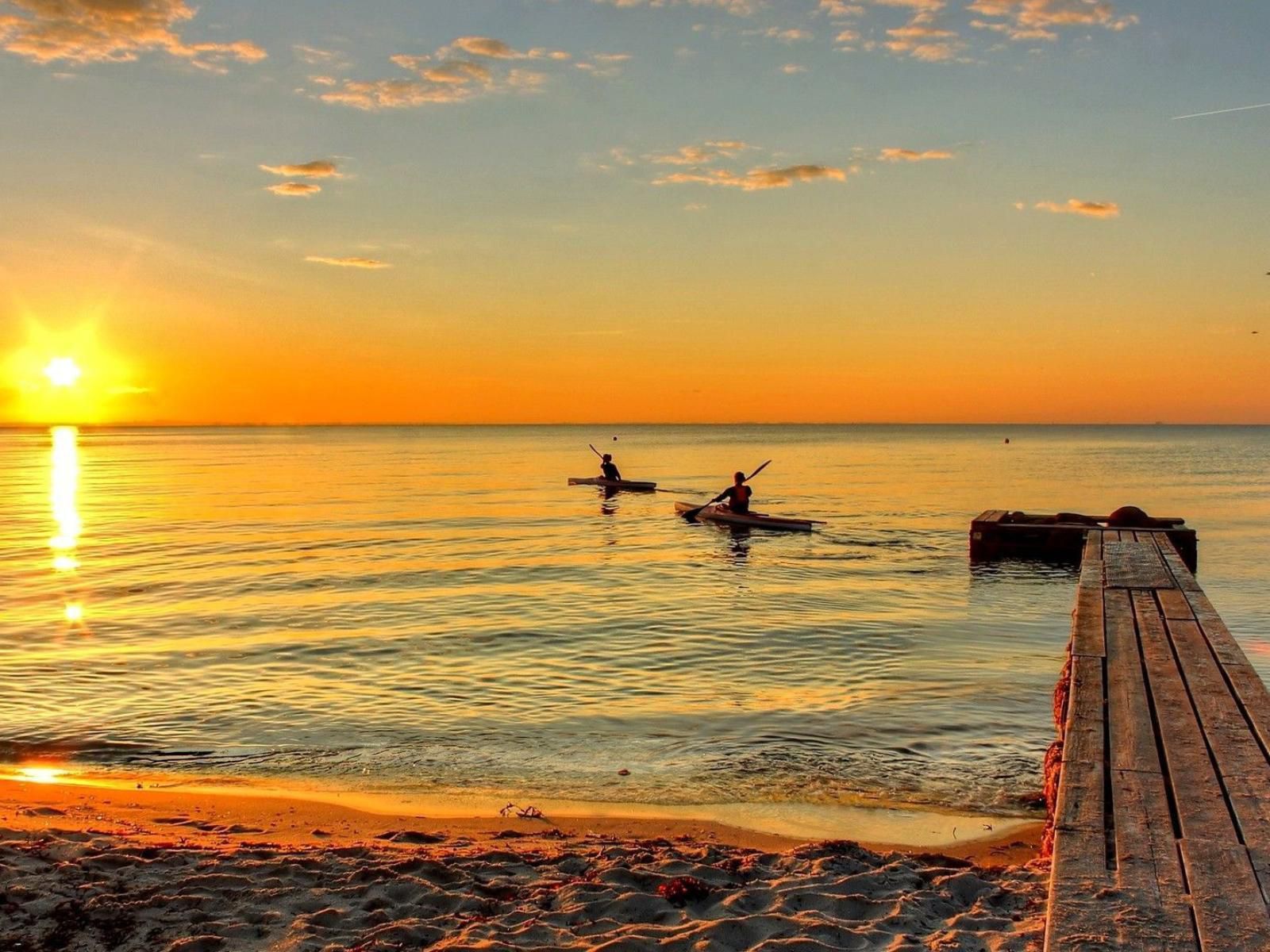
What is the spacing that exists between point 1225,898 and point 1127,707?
3172 millimetres

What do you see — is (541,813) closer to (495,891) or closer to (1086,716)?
(495,891)

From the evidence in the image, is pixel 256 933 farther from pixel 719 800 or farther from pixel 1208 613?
pixel 1208 613

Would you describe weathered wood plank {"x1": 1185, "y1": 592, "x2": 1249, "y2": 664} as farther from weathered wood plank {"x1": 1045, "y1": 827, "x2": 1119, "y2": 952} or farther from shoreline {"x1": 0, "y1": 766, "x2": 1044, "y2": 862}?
weathered wood plank {"x1": 1045, "y1": 827, "x2": 1119, "y2": 952}

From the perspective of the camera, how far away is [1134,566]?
51.8ft

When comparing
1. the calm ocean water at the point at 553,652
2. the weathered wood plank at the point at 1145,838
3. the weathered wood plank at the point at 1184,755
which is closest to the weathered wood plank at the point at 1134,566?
the calm ocean water at the point at 553,652

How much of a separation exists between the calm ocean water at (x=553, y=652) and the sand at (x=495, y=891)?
1.85 metres

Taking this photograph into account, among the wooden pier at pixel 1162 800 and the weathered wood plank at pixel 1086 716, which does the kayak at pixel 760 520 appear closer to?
the wooden pier at pixel 1162 800

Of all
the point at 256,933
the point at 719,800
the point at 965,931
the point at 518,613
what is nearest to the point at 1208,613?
the point at 719,800

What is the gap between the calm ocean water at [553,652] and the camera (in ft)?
33.7

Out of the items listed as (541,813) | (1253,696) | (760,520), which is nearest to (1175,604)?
(1253,696)

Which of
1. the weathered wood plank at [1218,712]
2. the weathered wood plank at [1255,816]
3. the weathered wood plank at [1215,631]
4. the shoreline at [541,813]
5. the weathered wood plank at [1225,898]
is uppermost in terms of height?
the weathered wood plank at [1215,631]

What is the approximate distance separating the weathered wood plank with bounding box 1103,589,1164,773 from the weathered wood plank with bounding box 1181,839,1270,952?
47.1 inches

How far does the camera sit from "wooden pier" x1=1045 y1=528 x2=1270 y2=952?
4336 mm

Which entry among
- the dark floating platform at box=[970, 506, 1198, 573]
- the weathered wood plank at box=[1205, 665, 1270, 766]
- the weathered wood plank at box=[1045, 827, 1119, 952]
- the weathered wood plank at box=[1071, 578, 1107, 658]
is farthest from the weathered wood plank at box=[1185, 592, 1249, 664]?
the dark floating platform at box=[970, 506, 1198, 573]
